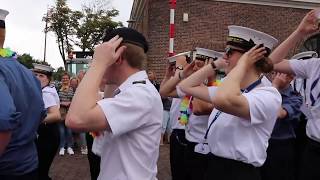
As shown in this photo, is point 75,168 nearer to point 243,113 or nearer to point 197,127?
point 197,127

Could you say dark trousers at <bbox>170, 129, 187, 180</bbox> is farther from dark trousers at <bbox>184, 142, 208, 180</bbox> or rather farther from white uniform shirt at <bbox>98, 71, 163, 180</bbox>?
white uniform shirt at <bbox>98, 71, 163, 180</bbox>

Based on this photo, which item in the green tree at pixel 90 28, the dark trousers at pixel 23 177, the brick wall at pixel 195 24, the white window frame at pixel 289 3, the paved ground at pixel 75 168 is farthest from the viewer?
the green tree at pixel 90 28

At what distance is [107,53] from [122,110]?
0.31m

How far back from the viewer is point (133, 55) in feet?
7.89

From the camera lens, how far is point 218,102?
8.75 ft

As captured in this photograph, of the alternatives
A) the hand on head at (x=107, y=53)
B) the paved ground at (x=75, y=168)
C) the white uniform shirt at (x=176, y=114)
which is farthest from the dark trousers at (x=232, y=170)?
the paved ground at (x=75, y=168)

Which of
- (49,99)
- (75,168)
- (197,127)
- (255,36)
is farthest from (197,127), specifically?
(75,168)

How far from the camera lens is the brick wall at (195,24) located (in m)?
12.2

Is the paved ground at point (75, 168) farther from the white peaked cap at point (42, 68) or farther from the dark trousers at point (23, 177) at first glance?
the dark trousers at point (23, 177)

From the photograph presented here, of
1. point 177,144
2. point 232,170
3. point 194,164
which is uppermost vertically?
point 232,170

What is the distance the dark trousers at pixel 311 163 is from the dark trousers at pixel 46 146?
114 inches

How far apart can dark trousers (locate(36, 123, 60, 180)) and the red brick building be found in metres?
7.20

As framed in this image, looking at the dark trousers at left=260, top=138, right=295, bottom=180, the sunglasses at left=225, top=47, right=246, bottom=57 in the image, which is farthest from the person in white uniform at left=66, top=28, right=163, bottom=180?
the dark trousers at left=260, top=138, right=295, bottom=180

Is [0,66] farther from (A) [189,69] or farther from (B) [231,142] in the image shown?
(A) [189,69]
